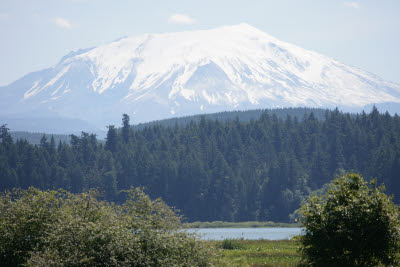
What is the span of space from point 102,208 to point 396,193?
103 m

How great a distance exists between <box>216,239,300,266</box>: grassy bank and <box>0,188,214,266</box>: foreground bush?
389cm

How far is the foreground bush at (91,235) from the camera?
28.9 m

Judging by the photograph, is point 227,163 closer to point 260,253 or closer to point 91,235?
point 260,253

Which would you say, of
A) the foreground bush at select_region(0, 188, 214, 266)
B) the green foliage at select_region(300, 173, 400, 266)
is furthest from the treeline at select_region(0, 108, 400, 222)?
the green foliage at select_region(300, 173, 400, 266)

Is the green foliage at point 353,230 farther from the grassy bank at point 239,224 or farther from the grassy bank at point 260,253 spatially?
the grassy bank at point 239,224

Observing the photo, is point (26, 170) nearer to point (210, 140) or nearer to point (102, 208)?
point (210, 140)

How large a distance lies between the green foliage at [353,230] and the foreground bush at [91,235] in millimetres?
5539

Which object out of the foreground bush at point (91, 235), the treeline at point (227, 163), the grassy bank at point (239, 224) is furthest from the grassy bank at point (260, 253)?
the treeline at point (227, 163)

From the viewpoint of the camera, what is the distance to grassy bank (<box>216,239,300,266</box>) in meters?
41.5

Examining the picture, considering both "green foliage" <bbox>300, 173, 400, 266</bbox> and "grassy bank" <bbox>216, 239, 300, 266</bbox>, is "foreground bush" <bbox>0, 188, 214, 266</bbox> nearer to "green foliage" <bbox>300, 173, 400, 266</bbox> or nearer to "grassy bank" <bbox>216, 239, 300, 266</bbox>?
"grassy bank" <bbox>216, 239, 300, 266</bbox>

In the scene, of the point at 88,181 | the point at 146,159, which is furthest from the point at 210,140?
the point at 88,181

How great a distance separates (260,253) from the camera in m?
49.2

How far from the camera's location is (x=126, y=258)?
94.3ft

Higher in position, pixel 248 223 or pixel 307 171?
pixel 307 171
